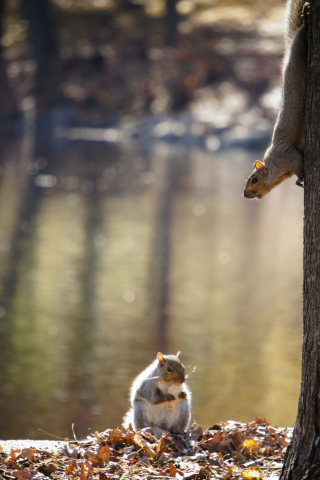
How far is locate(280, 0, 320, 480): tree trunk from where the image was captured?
3.18m

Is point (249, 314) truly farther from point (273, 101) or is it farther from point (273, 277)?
point (273, 101)

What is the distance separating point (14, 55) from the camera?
36.8m

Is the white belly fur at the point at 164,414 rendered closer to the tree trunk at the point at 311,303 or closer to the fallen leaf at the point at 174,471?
the fallen leaf at the point at 174,471

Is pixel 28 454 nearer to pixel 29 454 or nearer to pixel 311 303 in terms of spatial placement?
pixel 29 454

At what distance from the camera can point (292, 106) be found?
Answer: 3.48 m

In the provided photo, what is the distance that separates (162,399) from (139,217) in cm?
1152

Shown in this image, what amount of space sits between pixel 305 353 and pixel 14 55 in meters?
35.7

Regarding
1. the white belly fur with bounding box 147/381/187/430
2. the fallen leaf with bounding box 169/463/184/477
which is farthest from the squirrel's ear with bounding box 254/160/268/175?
the fallen leaf with bounding box 169/463/184/477

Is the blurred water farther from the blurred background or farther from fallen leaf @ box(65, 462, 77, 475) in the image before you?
fallen leaf @ box(65, 462, 77, 475)

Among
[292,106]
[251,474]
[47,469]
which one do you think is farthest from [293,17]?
[47,469]

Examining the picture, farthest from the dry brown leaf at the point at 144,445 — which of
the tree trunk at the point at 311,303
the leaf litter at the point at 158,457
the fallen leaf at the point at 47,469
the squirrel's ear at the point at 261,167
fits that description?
the squirrel's ear at the point at 261,167

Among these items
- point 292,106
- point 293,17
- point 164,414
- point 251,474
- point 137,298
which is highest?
point 293,17

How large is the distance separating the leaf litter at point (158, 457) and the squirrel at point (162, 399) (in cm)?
10

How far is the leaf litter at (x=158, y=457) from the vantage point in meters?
3.54
